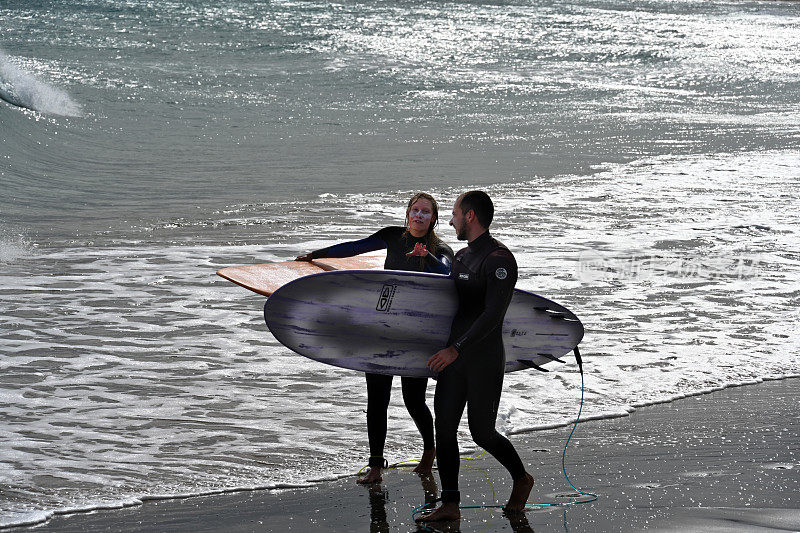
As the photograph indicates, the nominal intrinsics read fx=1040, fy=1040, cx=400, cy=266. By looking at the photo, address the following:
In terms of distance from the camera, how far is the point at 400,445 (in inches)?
220

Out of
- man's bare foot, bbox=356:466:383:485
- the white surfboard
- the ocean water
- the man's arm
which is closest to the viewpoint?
the man's arm

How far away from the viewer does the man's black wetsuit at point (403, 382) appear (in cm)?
481

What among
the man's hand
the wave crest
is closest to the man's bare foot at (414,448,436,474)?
the man's hand

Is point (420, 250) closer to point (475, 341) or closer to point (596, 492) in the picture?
point (475, 341)

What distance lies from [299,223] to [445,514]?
28.7ft

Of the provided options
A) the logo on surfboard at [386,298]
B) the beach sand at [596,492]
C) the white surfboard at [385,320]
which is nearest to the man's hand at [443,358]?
the white surfboard at [385,320]

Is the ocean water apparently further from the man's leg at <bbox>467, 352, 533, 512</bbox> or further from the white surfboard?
the man's leg at <bbox>467, 352, 533, 512</bbox>

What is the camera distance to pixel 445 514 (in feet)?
14.2

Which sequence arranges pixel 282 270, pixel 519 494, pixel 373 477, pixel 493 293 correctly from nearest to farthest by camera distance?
pixel 493 293 → pixel 519 494 → pixel 373 477 → pixel 282 270

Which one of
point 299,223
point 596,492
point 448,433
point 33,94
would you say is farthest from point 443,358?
point 33,94

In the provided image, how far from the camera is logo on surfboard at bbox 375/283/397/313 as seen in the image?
4715mm

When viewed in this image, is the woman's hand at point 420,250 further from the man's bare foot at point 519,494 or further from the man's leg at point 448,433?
the man's bare foot at point 519,494

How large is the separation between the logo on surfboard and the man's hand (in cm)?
57

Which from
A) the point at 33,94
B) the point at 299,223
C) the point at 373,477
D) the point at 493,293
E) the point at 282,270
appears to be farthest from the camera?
the point at 33,94
